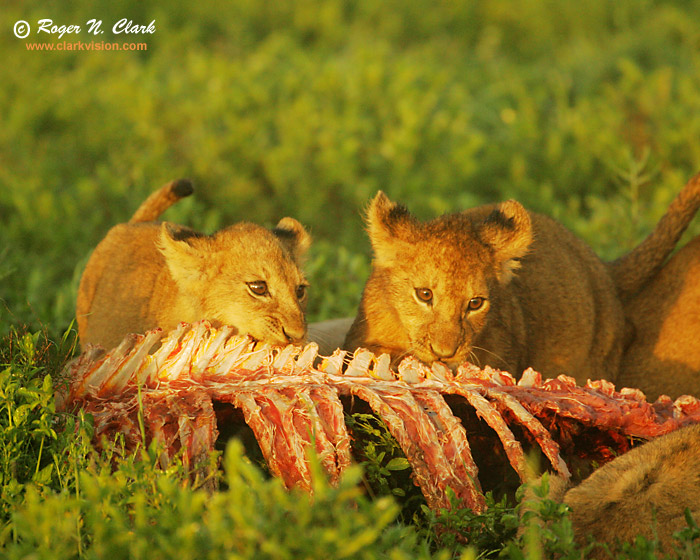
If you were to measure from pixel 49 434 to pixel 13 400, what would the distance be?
0.19 metres

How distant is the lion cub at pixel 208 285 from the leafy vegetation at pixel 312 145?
0.39m

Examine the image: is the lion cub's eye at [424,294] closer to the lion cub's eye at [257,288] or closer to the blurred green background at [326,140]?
the lion cub's eye at [257,288]

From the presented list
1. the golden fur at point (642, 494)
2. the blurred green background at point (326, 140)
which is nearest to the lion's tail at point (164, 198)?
the blurred green background at point (326, 140)

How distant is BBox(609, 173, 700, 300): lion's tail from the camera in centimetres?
522

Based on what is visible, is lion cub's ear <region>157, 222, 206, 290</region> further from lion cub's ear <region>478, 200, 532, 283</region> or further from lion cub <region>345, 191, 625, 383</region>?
lion cub's ear <region>478, 200, 532, 283</region>

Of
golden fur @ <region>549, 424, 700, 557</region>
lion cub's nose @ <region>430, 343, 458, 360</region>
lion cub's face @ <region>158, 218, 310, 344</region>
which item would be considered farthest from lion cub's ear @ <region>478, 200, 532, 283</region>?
golden fur @ <region>549, 424, 700, 557</region>

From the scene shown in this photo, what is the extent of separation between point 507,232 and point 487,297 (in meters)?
0.36

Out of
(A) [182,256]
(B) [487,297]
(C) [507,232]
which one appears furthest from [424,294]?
(A) [182,256]

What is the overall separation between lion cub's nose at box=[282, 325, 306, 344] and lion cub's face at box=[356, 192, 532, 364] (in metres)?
0.41

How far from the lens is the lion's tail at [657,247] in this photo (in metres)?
5.22

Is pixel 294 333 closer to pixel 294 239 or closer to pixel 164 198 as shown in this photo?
pixel 294 239

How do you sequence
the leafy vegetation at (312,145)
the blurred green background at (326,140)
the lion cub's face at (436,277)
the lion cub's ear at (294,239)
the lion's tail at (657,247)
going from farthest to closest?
the blurred green background at (326,140) < the lion's tail at (657,247) < the lion cub's ear at (294,239) < the lion cub's face at (436,277) < the leafy vegetation at (312,145)

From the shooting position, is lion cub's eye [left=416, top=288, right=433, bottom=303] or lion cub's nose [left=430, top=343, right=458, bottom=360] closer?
lion cub's nose [left=430, top=343, right=458, bottom=360]

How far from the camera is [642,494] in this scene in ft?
9.64
